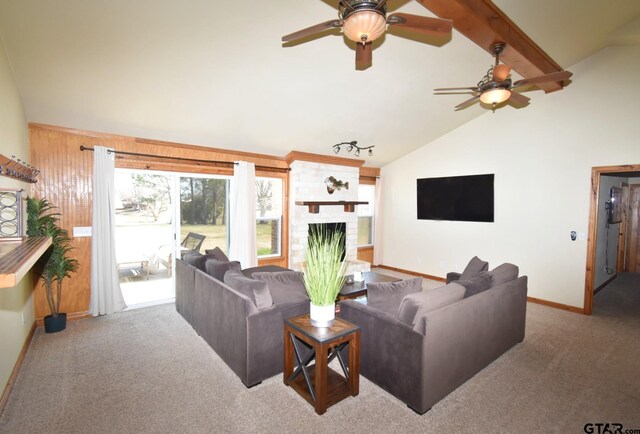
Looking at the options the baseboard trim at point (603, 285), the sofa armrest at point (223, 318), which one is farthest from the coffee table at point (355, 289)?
the baseboard trim at point (603, 285)

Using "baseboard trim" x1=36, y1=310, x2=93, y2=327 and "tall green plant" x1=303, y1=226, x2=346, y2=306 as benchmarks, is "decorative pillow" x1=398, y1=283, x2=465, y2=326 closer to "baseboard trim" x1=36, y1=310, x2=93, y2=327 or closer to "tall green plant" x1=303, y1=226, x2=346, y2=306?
"tall green plant" x1=303, y1=226, x2=346, y2=306

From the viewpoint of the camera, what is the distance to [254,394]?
2.52 metres

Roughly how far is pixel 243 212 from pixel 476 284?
3681 millimetres

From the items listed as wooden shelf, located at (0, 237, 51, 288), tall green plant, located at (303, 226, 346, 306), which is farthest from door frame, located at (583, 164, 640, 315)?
wooden shelf, located at (0, 237, 51, 288)

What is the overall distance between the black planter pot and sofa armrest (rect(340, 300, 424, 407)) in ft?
11.3

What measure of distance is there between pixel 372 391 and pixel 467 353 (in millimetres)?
877

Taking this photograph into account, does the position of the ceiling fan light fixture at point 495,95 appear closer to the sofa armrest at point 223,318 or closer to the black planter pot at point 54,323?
the sofa armrest at point 223,318

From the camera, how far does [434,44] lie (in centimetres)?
346

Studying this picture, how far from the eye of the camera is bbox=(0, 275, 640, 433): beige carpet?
2.18 metres

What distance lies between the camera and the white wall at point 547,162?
165 inches

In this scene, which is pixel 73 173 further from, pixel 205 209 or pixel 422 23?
pixel 422 23

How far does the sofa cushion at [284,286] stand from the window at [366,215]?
450 cm

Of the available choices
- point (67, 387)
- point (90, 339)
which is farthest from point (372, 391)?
point (90, 339)

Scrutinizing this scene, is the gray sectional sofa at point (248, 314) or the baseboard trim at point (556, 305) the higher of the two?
the gray sectional sofa at point (248, 314)
